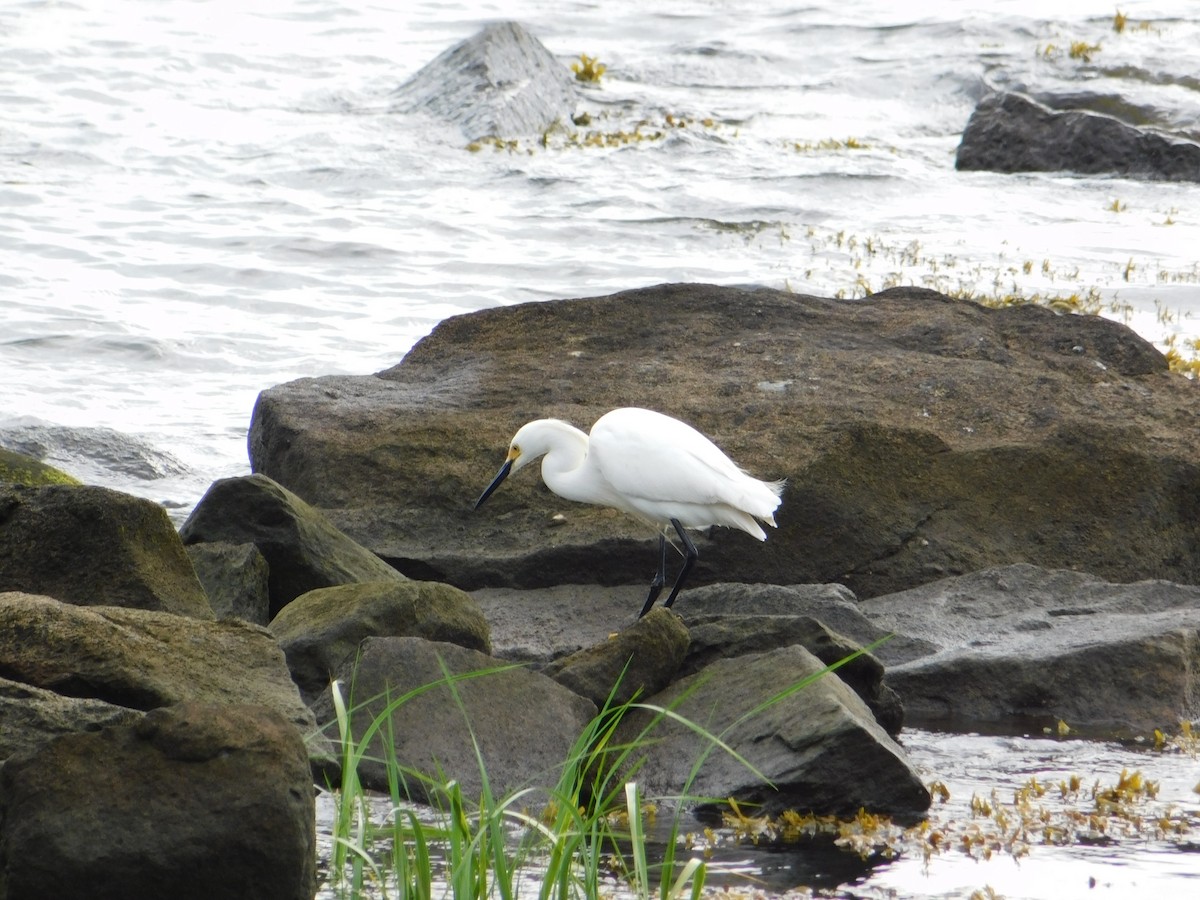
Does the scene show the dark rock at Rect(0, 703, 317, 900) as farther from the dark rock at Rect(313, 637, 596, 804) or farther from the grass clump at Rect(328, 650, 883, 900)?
the dark rock at Rect(313, 637, 596, 804)

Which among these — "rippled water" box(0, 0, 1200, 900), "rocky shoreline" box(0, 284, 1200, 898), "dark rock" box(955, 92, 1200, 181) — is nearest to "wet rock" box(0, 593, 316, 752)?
"rocky shoreline" box(0, 284, 1200, 898)

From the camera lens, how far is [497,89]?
61.4 feet

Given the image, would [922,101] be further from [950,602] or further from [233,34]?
[950,602]

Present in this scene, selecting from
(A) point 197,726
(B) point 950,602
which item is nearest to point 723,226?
(B) point 950,602

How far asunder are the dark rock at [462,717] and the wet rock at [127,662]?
244mm

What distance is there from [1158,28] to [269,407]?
19.1 metres

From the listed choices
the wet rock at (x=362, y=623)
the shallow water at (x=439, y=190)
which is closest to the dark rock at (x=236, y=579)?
the wet rock at (x=362, y=623)

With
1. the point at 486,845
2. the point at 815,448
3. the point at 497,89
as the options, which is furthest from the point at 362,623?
the point at 497,89

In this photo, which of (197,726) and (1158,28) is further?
(1158,28)

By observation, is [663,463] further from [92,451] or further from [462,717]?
[92,451]

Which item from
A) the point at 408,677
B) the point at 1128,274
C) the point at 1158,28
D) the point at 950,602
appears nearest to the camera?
the point at 408,677

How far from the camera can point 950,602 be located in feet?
19.7

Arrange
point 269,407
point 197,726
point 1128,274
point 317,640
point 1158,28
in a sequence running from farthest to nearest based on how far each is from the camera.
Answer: point 1158,28, point 1128,274, point 269,407, point 317,640, point 197,726

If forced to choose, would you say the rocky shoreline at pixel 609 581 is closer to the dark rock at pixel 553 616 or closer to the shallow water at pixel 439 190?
the dark rock at pixel 553 616
